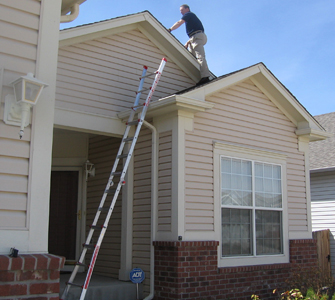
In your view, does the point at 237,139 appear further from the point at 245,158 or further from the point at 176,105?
the point at 176,105

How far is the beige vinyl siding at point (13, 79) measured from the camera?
407 centimetres

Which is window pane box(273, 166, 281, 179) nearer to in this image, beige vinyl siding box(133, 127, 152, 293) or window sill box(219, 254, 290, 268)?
window sill box(219, 254, 290, 268)

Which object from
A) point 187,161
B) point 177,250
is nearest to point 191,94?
point 187,161

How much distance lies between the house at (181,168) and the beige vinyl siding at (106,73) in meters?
0.02

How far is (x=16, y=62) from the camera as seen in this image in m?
4.31

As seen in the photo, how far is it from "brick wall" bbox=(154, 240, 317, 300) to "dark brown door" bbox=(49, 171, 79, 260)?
8.12 feet

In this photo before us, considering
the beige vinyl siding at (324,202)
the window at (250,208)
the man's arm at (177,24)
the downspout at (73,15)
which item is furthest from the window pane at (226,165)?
the beige vinyl siding at (324,202)

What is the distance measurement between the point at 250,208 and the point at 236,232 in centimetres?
53

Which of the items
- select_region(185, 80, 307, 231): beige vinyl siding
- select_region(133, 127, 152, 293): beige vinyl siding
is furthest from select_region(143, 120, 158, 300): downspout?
select_region(185, 80, 307, 231): beige vinyl siding

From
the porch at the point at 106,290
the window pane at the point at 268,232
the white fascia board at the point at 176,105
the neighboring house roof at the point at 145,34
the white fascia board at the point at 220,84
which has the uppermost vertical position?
the neighboring house roof at the point at 145,34

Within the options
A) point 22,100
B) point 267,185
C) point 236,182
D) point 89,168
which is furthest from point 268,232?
point 22,100

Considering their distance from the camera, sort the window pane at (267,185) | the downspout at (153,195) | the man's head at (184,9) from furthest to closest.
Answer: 1. the man's head at (184,9)
2. the window pane at (267,185)
3. the downspout at (153,195)

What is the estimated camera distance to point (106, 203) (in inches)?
332

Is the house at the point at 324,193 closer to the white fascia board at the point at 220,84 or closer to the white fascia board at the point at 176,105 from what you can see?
the white fascia board at the point at 220,84
